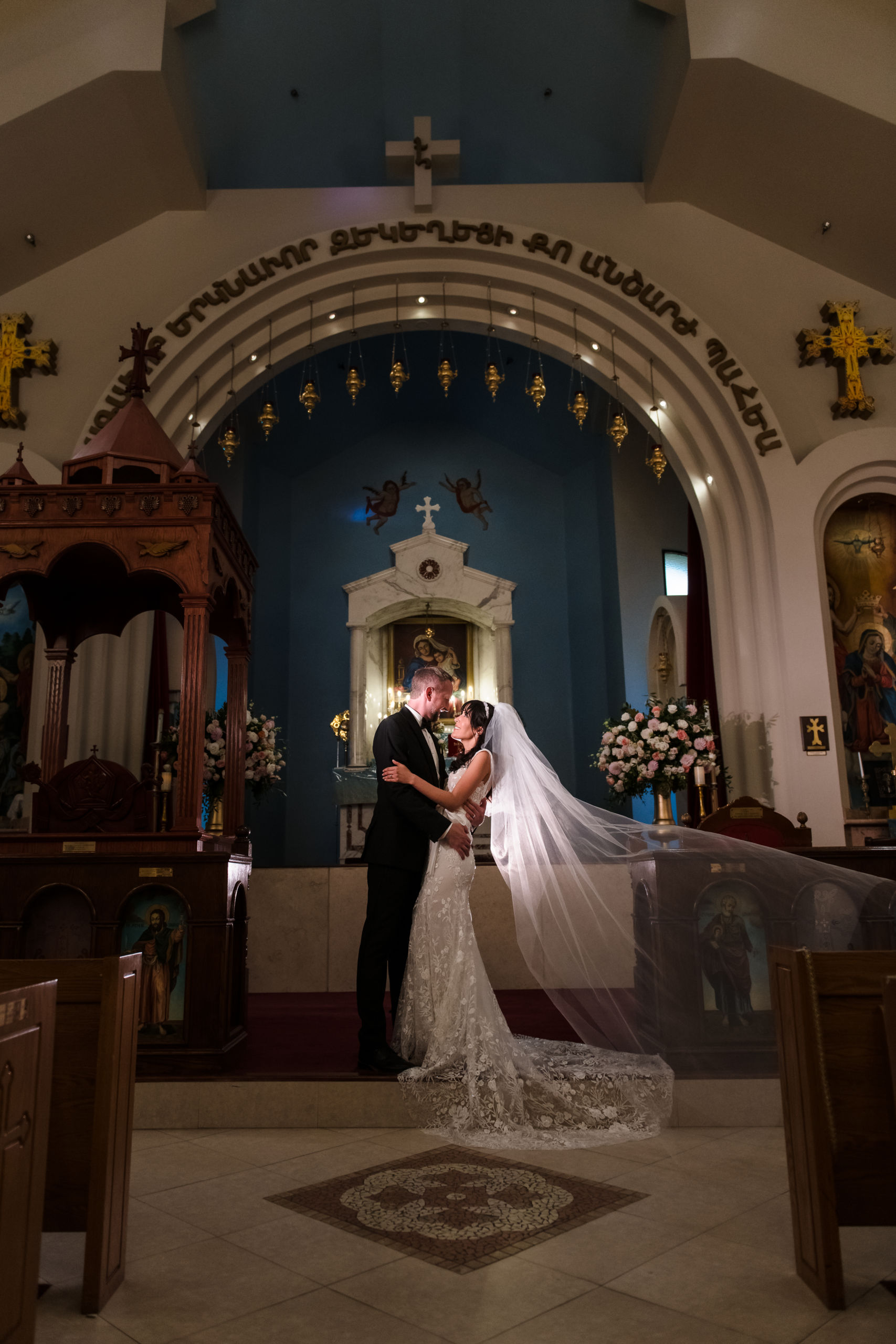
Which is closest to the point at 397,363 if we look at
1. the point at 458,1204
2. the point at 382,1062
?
the point at 382,1062

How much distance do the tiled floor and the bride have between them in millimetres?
469

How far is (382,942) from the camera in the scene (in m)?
3.97

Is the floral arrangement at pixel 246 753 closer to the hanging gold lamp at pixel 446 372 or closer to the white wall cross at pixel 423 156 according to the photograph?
the hanging gold lamp at pixel 446 372

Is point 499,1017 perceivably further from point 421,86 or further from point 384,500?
point 384,500

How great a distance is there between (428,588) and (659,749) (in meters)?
5.57

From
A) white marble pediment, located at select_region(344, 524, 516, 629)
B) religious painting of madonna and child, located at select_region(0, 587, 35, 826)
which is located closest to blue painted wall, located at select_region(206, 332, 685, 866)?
white marble pediment, located at select_region(344, 524, 516, 629)

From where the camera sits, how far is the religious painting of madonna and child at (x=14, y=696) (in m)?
6.38

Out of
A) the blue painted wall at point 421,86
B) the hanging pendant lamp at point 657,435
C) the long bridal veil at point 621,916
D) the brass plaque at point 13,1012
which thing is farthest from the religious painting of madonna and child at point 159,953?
the blue painted wall at point 421,86

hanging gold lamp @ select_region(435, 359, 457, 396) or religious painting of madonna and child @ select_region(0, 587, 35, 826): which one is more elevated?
hanging gold lamp @ select_region(435, 359, 457, 396)

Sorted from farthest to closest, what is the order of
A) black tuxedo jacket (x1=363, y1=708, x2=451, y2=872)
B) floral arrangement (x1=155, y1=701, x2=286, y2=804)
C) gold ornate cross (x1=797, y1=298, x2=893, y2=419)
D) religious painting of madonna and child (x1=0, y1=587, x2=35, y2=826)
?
gold ornate cross (x1=797, y1=298, x2=893, y2=419), religious painting of madonna and child (x1=0, y1=587, x2=35, y2=826), floral arrangement (x1=155, y1=701, x2=286, y2=804), black tuxedo jacket (x1=363, y1=708, x2=451, y2=872)

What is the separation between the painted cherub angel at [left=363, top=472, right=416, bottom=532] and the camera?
12.0 meters

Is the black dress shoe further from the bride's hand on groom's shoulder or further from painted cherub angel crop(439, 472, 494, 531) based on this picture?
painted cherub angel crop(439, 472, 494, 531)

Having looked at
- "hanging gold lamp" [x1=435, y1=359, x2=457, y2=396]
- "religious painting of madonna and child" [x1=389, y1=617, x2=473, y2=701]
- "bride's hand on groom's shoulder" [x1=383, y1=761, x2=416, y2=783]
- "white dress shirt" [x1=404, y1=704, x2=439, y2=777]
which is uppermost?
"hanging gold lamp" [x1=435, y1=359, x2=457, y2=396]

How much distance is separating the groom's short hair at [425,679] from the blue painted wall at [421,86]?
5630 mm
